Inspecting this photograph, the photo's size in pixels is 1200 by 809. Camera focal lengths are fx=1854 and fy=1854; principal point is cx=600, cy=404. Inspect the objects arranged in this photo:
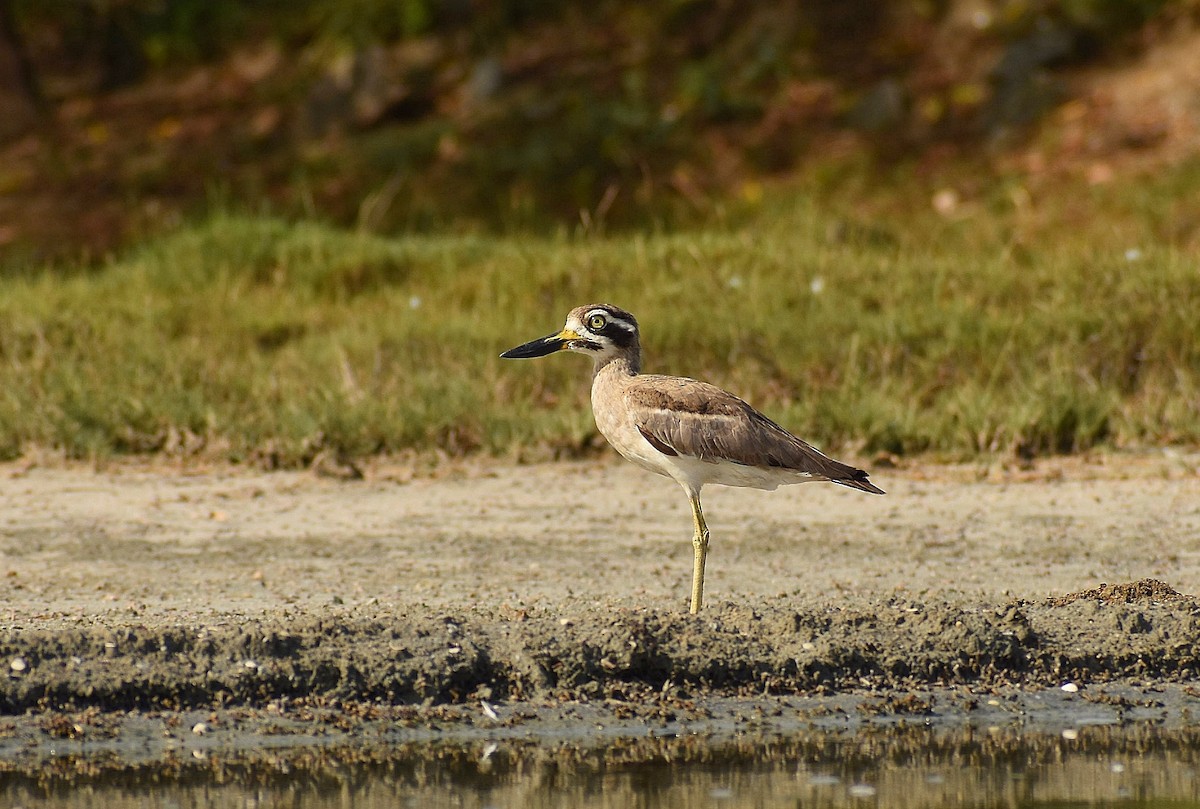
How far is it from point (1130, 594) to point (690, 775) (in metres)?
1.91

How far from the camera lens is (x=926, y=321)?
998 centimetres

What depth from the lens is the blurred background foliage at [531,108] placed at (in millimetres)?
15539

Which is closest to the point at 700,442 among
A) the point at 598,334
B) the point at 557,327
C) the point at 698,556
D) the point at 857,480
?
the point at 698,556

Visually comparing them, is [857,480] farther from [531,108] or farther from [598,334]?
[531,108]

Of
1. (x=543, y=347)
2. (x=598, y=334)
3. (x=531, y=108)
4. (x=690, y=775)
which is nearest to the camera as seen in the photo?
(x=690, y=775)

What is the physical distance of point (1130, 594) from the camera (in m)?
5.98

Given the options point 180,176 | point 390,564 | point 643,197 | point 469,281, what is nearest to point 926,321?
point 469,281

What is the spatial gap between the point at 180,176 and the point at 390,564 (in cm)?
1096

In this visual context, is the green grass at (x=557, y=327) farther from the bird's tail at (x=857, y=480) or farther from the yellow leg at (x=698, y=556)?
the bird's tail at (x=857, y=480)

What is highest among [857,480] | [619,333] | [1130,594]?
[619,333]

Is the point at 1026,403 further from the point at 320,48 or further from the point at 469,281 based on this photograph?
the point at 320,48

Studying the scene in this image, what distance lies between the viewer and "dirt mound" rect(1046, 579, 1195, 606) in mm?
5941

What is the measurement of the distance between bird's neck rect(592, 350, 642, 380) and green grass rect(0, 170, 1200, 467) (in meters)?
2.23

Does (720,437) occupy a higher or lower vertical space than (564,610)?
higher
